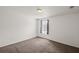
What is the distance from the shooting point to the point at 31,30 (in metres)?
6.54

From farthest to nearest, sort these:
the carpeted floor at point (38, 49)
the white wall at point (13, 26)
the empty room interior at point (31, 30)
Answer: the white wall at point (13, 26), the empty room interior at point (31, 30), the carpeted floor at point (38, 49)

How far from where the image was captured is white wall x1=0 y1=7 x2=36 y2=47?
3.93 m

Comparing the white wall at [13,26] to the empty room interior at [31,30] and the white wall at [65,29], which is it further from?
the white wall at [65,29]

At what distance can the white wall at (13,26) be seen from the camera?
3.93 meters

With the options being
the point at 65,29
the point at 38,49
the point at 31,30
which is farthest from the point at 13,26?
the point at 65,29

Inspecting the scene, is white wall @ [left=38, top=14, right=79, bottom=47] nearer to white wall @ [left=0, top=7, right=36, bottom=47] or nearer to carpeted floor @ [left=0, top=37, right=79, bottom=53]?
carpeted floor @ [left=0, top=37, right=79, bottom=53]

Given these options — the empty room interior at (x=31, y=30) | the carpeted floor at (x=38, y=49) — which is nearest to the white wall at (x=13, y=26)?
the empty room interior at (x=31, y=30)

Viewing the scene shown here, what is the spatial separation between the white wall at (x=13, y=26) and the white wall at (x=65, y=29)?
6.80ft

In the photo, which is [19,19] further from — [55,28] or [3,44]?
[55,28]

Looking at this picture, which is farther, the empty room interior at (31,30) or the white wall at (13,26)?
the white wall at (13,26)
